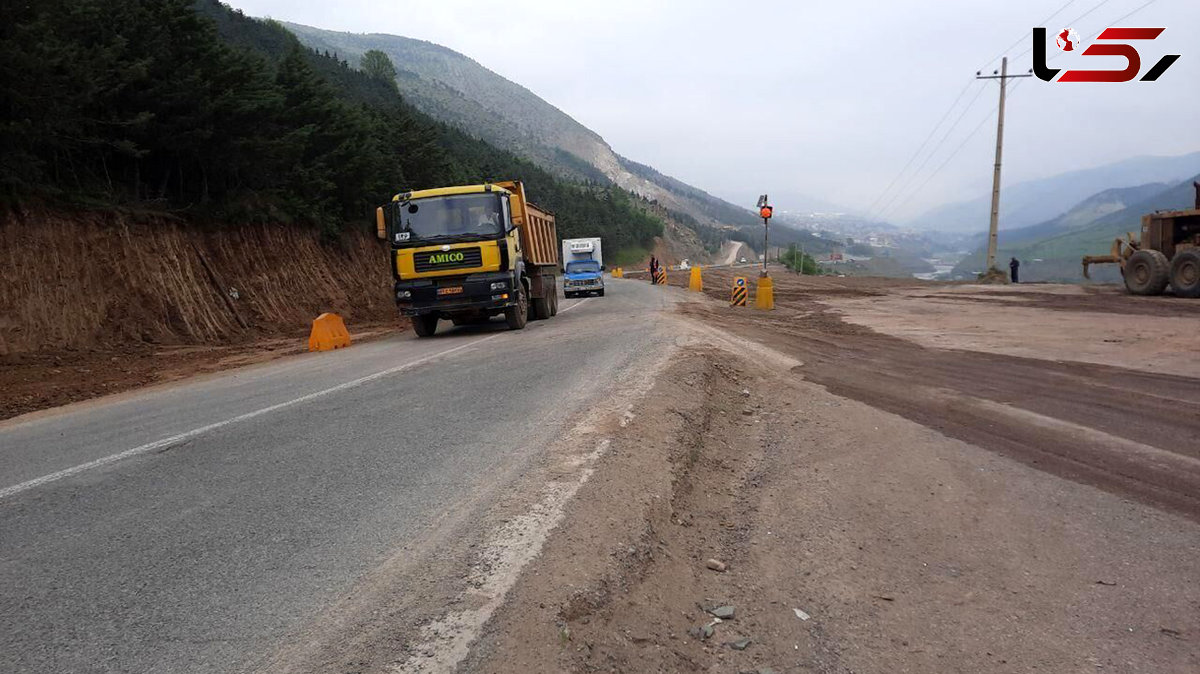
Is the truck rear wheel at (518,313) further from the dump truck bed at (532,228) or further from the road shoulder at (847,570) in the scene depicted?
the road shoulder at (847,570)

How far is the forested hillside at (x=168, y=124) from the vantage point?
14367 mm

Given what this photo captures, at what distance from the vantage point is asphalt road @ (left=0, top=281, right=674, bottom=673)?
319cm

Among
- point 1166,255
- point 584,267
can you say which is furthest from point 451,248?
point 1166,255

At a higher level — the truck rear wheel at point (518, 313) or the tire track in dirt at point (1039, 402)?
the truck rear wheel at point (518, 313)

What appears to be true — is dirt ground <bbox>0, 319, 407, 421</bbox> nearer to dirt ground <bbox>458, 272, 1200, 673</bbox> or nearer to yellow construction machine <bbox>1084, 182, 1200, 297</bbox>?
dirt ground <bbox>458, 272, 1200, 673</bbox>

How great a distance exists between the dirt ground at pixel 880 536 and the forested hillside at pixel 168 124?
48.3ft

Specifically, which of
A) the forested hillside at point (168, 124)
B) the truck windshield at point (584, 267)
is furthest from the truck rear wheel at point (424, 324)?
the truck windshield at point (584, 267)

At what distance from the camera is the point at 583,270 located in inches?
1378

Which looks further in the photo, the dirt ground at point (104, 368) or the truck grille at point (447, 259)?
the truck grille at point (447, 259)

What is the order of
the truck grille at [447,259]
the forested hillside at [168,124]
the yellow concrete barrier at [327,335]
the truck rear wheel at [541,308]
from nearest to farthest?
1. the forested hillside at [168,124]
2. the truck grille at [447,259]
3. the yellow concrete barrier at [327,335]
4. the truck rear wheel at [541,308]

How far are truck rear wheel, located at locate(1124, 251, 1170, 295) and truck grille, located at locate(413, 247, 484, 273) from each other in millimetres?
21455

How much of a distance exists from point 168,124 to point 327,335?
783 centimetres

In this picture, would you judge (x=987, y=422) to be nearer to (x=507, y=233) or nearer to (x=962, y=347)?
(x=962, y=347)

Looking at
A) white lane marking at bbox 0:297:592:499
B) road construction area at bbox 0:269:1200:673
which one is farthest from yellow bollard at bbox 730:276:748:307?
white lane marking at bbox 0:297:592:499
